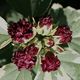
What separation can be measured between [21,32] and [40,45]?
142 millimetres

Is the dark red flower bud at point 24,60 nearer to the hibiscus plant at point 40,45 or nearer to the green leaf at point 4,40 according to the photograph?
the hibiscus plant at point 40,45

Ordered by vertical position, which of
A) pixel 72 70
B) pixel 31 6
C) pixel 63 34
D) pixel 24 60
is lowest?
pixel 72 70

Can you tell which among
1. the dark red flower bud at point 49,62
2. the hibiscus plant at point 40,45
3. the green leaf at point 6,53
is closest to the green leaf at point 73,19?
the hibiscus plant at point 40,45

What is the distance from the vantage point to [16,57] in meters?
1.82

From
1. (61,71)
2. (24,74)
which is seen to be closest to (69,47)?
(61,71)

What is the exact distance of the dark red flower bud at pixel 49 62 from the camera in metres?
1.82

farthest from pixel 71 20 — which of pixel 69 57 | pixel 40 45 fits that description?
pixel 40 45

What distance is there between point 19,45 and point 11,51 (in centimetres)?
24

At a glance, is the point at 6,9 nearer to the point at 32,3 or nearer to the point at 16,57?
the point at 32,3

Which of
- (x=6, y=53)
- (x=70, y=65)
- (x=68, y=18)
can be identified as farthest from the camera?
(x=68, y=18)

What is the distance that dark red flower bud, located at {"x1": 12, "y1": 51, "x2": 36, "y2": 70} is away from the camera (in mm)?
1787

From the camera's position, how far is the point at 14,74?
6.44ft

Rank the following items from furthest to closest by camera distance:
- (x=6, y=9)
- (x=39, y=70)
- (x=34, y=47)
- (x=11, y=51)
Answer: (x=6, y=9) → (x=11, y=51) → (x=39, y=70) → (x=34, y=47)

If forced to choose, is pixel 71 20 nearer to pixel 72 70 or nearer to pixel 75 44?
pixel 75 44
